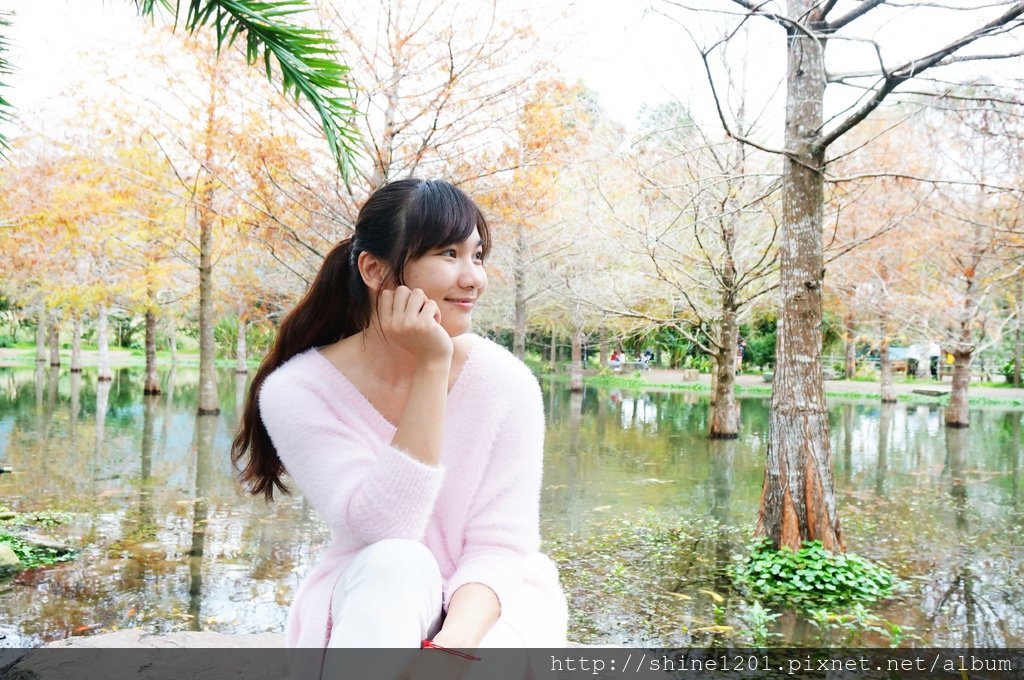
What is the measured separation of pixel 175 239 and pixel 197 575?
11016mm

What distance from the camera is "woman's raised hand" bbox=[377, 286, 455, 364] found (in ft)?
5.91

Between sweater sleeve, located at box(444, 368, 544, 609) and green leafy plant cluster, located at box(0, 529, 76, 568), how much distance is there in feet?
15.9

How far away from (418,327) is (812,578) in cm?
430

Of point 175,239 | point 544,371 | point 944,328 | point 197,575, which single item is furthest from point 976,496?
point 544,371

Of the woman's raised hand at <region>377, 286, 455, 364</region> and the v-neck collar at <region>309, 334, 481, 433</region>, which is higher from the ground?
the woman's raised hand at <region>377, 286, 455, 364</region>

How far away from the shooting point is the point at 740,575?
5438 millimetres

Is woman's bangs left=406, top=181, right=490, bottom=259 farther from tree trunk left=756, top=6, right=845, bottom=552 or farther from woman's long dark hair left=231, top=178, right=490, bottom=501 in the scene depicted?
tree trunk left=756, top=6, right=845, bottom=552

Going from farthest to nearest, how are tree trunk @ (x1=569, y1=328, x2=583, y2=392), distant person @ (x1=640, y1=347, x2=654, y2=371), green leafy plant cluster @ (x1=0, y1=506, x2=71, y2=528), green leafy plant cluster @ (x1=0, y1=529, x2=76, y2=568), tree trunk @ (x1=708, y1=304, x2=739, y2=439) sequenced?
1. distant person @ (x1=640, y1=347, x2=654, y2=371)
2. tree trunk @ (x1=569, y1=328, x2=583, y2=392)
3. tree trunk @ (x1=708, y1=304, x2=739, y2=439)
4. green leafy plant cluster @ (x1=0, y1=506, x2=71, y2=528)
5. green leafy plant cluster @ (x1=0, y1=529, x2=76, y2=568)

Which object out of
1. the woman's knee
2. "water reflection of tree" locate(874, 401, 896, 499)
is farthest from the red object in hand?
"water reflection of tree" locate(874, 401, 896, 499)

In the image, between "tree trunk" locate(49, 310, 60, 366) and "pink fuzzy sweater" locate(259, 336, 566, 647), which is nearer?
"pink fuzzy sweater" locate(259, 336, 566, 647)

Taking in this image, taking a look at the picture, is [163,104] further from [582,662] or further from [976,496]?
[976,496]

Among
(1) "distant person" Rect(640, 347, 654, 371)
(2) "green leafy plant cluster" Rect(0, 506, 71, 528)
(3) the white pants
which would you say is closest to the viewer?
(3) the white pants

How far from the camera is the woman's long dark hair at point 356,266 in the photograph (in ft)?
6.24

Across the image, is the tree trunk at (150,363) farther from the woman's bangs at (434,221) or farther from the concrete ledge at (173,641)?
the woman's bangs at (434,221)
